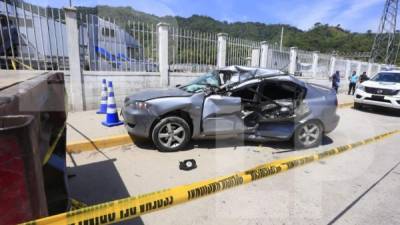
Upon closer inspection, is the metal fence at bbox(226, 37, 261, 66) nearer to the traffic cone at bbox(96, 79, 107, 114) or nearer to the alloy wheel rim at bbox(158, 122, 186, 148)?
the traffic cone at bbox(96, 79, 107, 114)

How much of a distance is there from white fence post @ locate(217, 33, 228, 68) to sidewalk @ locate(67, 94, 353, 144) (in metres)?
5.71

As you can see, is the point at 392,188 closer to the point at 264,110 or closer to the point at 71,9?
the point at 264,110

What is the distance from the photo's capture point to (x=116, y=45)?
810 centimetres

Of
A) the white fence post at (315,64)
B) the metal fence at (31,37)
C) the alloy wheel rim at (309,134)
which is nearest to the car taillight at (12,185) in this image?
the alloy wheel rim at (309,134)

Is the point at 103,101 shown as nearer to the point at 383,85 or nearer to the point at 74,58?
the point at 74,58

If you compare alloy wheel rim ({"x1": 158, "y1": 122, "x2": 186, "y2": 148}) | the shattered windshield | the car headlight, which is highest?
the shattered windshield

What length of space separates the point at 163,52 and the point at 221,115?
4.74 m

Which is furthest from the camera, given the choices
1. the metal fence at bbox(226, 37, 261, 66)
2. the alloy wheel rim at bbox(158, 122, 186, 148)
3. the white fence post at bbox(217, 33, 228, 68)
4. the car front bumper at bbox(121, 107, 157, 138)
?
the metal fence at bbox(226, 37, 261, 66)

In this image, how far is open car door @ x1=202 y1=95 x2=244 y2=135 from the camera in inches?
186

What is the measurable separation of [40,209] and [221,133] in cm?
381

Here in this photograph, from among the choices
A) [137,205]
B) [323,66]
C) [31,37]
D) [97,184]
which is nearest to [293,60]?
[323,66]

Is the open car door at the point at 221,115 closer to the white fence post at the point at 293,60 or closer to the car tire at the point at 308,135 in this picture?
the car tire at the point at 308,135

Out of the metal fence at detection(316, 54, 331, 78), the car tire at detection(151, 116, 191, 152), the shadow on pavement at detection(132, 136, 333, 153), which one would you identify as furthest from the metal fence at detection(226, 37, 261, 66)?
the car tire at detection(151, 116, 191, 152)

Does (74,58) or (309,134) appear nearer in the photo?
(309,134)
